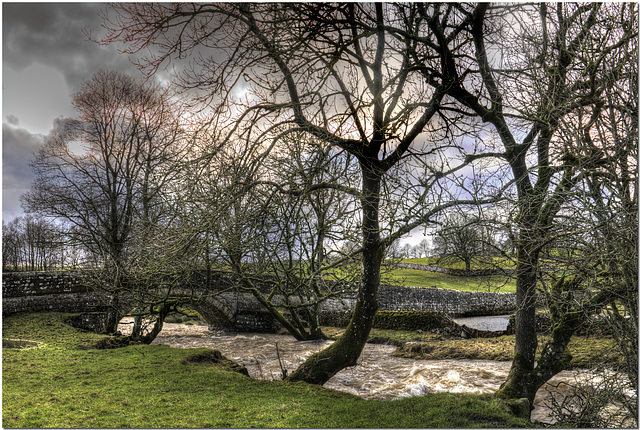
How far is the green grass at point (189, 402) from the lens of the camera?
4.86 metres

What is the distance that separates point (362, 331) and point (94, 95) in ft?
45.0

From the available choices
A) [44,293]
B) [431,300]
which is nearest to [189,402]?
[44,293]

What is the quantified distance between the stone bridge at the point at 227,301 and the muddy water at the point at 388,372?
2316 millimetres

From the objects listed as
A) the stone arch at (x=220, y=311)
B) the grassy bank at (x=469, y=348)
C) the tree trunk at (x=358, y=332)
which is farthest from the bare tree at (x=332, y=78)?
Result: the stone arch at (x=220, y=311)

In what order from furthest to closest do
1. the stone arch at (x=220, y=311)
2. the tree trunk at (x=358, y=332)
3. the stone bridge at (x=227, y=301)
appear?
the stone arch at (x=220, y=311) → the stone bridge at (x=227, y=301) → the tree trunk at (x=358, y=332)

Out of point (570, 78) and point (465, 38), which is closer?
point (570, 78)

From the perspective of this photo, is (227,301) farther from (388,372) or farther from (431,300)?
(431,300)

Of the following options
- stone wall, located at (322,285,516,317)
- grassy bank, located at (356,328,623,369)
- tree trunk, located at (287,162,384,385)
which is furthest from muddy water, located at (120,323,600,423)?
stone wall, located at (322,285,516,317)

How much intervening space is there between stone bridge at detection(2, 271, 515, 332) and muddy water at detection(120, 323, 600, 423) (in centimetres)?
232

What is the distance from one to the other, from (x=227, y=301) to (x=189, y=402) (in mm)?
13465

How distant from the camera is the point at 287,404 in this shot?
→ 221 inches

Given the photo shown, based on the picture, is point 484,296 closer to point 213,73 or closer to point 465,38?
point 465,38

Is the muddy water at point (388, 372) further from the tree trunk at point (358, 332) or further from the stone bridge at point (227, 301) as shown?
the stone bridge at point (227, 301)

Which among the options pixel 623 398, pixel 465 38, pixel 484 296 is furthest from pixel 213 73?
pixel 484 296
